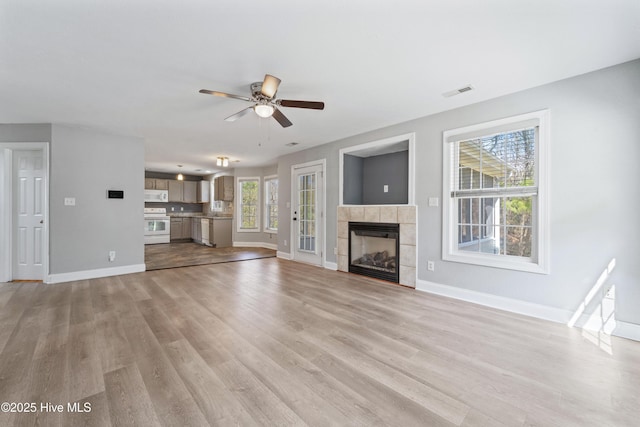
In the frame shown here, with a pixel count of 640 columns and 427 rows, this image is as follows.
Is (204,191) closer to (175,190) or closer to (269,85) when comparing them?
(175,190)

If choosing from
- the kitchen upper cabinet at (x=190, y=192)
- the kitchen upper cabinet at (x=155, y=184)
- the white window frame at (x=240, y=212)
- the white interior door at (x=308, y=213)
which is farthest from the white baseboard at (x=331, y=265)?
the kitchen upper cabinet at (x=155, y=184)

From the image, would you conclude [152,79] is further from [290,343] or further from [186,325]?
[290,343]

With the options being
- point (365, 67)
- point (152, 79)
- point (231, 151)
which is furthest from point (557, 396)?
point (231, 151)

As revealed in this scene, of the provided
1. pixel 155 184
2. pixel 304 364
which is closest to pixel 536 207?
pixel 304 364

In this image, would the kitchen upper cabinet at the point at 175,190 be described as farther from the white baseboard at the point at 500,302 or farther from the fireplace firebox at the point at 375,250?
the white baseboard at the point at 500,302

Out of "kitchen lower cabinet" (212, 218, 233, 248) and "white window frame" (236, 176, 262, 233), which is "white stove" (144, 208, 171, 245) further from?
"white window frame" (236, 176, 262, 233)

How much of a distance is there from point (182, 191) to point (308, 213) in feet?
19.2

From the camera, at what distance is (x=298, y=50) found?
7.38 ft

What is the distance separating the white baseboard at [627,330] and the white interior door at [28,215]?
732 cm

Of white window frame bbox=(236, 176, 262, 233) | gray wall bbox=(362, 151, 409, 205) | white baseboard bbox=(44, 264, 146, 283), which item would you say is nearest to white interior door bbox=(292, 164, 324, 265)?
gray wall bbox=(362, 151, 409, 205)

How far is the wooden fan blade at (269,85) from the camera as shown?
7.64 feet

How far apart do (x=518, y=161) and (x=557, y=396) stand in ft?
7.94

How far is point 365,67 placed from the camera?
99.2 inches

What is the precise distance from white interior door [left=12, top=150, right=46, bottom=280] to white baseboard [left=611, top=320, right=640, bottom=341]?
24.0 ft
